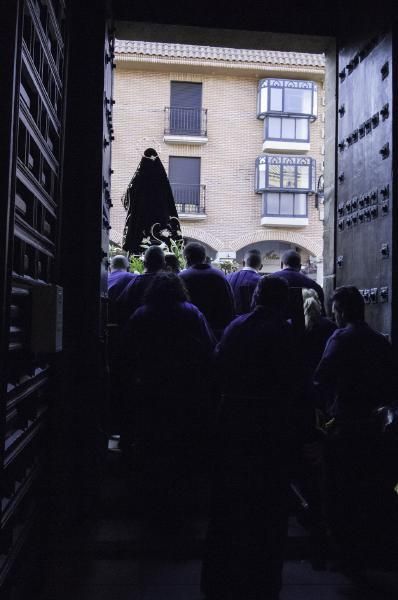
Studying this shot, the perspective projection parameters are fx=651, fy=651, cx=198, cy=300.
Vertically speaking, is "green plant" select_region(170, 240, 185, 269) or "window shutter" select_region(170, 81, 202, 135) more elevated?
"window shutter" select_region(170, 81, 202, 135)

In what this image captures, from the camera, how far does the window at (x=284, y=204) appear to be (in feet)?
74.6

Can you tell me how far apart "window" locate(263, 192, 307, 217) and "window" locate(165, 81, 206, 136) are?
10.6ft

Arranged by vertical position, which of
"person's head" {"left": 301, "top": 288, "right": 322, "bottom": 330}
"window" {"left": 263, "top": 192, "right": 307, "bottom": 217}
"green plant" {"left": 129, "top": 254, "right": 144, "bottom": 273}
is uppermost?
A: "window" {"left": 263, "top": 192, "right": 307, "bottom": 217}

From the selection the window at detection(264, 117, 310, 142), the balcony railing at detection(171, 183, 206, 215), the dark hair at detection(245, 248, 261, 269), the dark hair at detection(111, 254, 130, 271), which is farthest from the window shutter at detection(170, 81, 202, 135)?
the dark hair at detection(111, 254, 130, 271)

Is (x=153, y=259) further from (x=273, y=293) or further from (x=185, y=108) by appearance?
(x=185, y=108)

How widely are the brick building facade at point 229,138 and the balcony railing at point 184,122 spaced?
0.03 meters

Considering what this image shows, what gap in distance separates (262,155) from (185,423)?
19.4 metres

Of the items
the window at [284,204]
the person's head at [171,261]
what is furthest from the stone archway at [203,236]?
the person's head at [171,261]

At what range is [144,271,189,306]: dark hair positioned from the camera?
15.4ft

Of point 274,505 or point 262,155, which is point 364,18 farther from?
point 262,155

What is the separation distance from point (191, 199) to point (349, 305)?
18583mm

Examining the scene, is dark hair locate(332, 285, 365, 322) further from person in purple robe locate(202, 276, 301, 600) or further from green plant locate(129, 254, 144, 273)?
green plant locate(129, 254, 144, 273)

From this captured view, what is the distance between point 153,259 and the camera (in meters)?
5.64

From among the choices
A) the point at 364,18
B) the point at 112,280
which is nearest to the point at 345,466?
the point at 112,280
